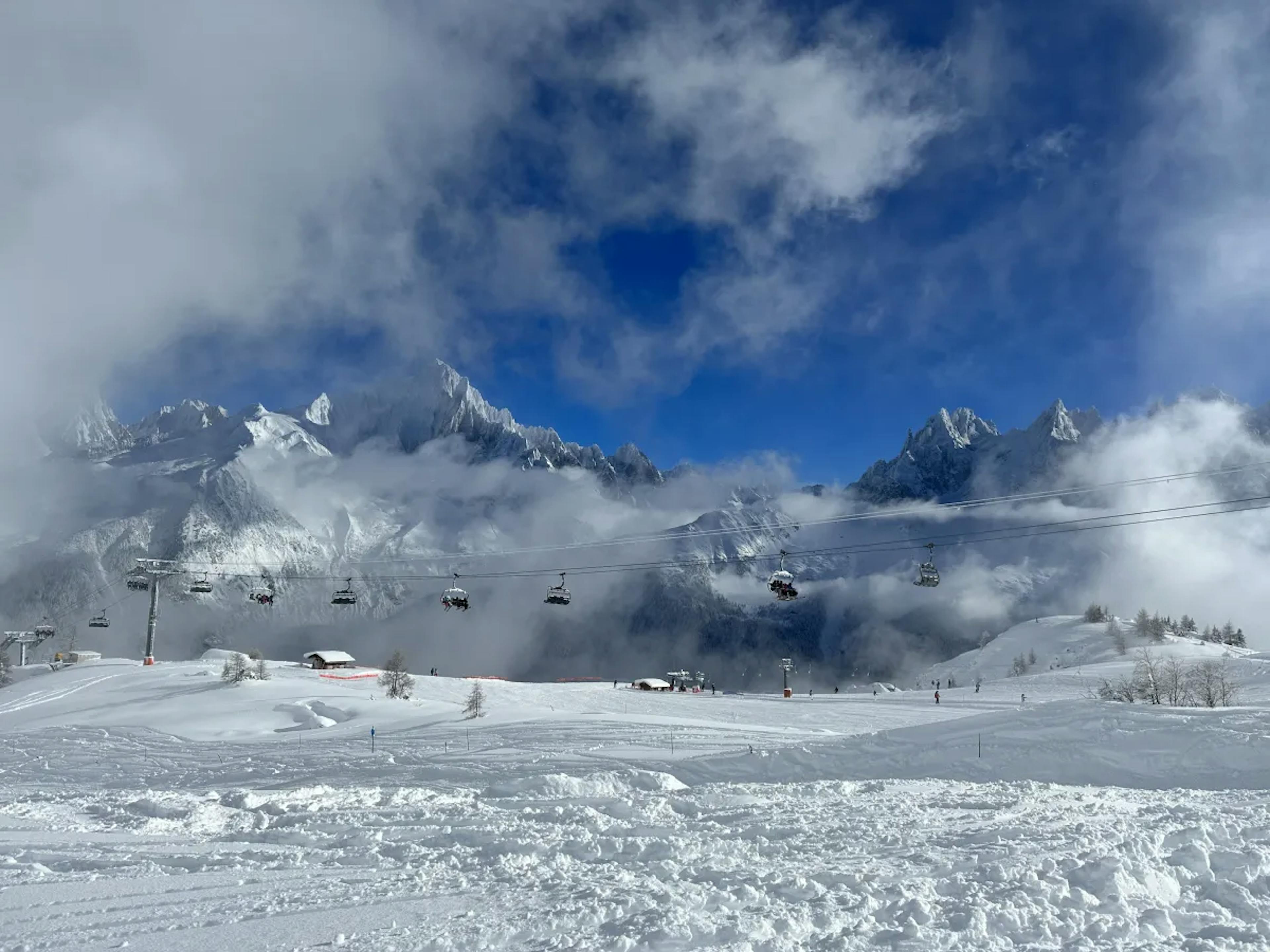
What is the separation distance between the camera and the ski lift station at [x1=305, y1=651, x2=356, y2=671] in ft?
323

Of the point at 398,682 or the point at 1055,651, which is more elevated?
the point at 1055,651

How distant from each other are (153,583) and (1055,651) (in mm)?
136014

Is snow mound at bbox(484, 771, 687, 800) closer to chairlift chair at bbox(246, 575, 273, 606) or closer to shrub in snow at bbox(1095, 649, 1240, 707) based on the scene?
shrub in snow at bbox(1095, 649, 1240, 707)

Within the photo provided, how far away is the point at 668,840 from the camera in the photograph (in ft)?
43.7

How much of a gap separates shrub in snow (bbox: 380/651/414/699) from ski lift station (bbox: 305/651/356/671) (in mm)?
30186

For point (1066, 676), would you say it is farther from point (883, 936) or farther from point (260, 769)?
point (883, 936)

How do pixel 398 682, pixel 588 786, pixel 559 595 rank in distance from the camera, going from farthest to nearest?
pixel 398 682 → pixel 559 595 → pixel 588 786

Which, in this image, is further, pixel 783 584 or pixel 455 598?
pixel 455 598

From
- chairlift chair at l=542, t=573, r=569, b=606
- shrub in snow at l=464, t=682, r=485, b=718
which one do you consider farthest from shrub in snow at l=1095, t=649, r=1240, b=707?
shrub in snow at l=464, t=682, r=485, b=718

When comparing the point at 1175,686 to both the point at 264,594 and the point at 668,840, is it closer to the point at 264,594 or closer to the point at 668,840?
the point at 668,840

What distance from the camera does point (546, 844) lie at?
525 inches

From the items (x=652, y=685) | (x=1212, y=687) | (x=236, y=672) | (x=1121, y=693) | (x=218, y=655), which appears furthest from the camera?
(x=652, y=685)

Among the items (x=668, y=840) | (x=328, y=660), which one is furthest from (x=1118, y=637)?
(x=668, y=840)

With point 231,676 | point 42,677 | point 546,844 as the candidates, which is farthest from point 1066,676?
point 42,677
